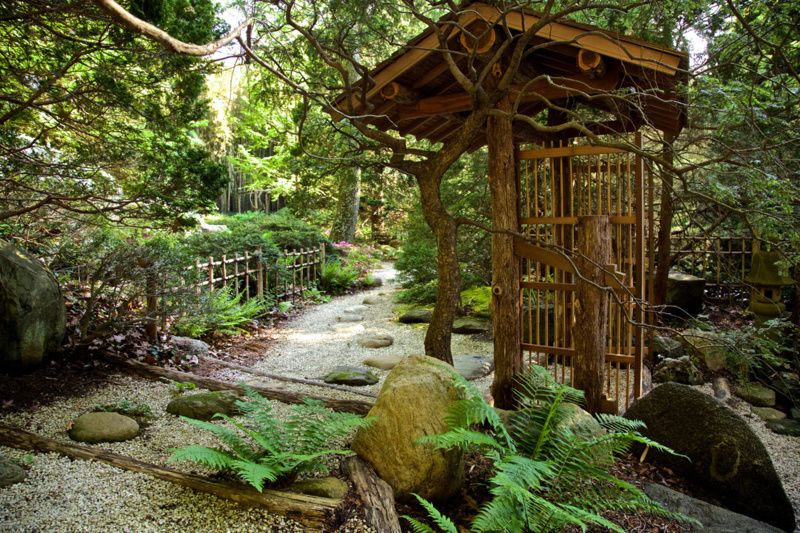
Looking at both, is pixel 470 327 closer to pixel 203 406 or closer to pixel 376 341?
pixel 376 341

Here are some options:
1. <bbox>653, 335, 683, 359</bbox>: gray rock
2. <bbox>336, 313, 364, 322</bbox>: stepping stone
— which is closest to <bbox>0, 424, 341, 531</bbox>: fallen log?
<bbox>653, 335, 683, 359</bbox>: gray rock

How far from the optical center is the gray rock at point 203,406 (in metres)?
4.38

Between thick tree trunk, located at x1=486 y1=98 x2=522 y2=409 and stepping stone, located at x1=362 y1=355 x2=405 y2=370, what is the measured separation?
221cm

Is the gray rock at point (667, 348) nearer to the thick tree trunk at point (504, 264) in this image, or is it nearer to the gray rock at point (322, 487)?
the thick tree trunk at point (504, 264)

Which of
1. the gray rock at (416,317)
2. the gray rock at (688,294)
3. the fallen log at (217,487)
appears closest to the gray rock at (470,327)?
the gray rock at (416,317)

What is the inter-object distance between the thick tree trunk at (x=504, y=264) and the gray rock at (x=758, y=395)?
11.4 feet

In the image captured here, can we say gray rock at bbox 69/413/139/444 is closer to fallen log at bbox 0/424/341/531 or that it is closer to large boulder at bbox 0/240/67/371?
fallen log at bbox 0/424/341/531

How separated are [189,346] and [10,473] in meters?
3.41

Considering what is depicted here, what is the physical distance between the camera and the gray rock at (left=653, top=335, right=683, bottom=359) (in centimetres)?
754

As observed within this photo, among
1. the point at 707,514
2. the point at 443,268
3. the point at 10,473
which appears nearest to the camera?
the point at 10,473

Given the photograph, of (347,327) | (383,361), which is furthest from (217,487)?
(347,327)

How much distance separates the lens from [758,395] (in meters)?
6.34

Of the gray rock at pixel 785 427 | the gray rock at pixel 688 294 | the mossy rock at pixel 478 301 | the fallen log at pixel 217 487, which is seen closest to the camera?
the fallen log at pixel 217 487

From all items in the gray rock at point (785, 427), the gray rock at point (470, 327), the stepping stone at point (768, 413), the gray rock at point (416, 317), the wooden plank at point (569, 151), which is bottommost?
the gray rock at point (785, 427)
